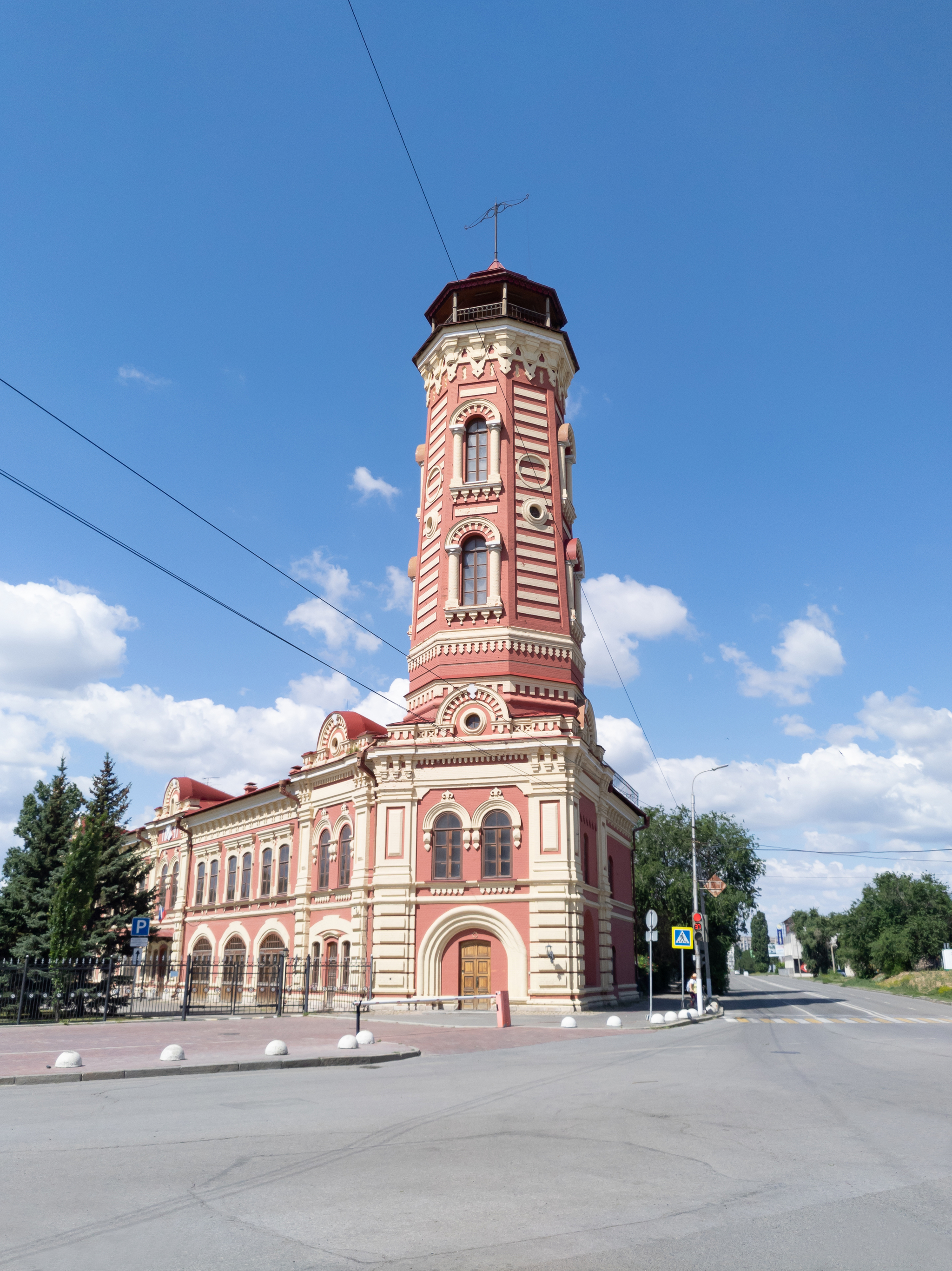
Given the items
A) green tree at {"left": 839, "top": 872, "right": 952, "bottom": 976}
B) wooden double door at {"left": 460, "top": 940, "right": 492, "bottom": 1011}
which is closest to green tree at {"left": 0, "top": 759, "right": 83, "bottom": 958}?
wooden double door at {"left": 460, "top": 940, "right": 492, "bottom": 1011}

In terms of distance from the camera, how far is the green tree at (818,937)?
11419 centimetres

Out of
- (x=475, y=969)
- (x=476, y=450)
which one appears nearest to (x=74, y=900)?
(x=475, y=969)

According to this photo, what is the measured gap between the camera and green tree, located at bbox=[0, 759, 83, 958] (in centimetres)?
3031

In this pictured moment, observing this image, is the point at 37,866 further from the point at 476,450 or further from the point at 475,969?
the point at 476,450

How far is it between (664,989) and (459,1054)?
39.3 meters

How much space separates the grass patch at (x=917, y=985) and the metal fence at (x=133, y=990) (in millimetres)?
36524

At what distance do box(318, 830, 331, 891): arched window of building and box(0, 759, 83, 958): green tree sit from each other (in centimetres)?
889

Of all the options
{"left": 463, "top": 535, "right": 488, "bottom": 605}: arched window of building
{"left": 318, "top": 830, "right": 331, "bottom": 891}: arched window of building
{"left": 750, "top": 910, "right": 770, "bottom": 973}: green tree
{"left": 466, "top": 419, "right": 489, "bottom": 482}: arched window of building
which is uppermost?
{"left": 466, "top": 419, "right": 489, "bottom": 482}: arched window of building

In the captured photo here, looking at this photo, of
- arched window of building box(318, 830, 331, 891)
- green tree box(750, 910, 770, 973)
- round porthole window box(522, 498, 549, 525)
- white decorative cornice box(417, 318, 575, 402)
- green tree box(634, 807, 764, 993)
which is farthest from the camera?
green tree box(750, 910, 770, 973)

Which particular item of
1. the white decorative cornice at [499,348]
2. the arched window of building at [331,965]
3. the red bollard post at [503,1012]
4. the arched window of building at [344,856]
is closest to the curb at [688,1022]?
the red bollard post at [503,1012]

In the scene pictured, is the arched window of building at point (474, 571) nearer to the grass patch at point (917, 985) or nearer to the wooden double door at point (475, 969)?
the wooden double door at point (475, 969)

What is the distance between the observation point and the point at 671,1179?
7.21m

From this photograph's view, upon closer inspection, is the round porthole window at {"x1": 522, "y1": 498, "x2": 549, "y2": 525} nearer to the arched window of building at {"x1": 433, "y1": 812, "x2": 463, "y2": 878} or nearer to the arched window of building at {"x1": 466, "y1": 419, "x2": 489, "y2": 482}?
the arched window of building at {"x1": 466, "y1": 419, "x2": 489, "y2": 482}

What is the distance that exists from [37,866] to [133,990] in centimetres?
596
